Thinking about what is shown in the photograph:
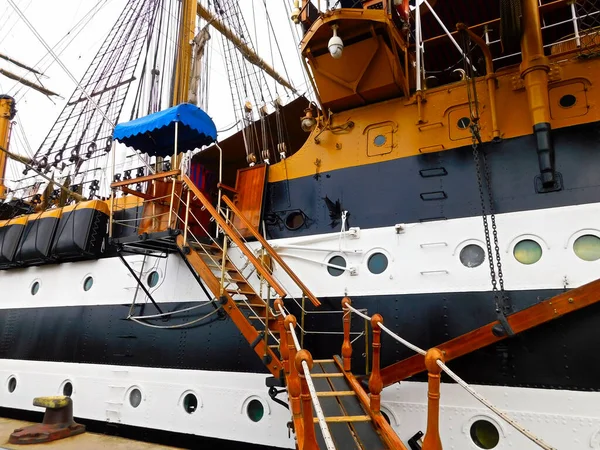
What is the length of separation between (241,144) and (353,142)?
185 inches

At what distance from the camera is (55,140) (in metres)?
15.2

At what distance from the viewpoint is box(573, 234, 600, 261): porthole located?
4.63 meters

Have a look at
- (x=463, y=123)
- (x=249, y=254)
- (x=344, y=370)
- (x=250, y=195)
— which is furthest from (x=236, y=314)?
(x=463, y=123)

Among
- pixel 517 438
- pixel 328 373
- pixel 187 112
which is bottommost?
pixel 517 438

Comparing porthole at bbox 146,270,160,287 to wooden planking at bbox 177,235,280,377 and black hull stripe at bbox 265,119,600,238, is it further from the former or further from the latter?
black hull stripe at bbox 265,119,600,238

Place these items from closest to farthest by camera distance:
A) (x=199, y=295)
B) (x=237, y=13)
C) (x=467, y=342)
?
(x=467, y=342)
(x=199, y=295)
(x=237, y=13)

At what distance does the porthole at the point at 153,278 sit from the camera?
25.3 feet

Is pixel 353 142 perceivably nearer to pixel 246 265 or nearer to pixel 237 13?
pixel 246 265

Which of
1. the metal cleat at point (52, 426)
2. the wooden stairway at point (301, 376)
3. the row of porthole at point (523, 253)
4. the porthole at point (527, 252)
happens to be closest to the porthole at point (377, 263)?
the row of porthole at point (523, 253)

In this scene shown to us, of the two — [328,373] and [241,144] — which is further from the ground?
[241,144]

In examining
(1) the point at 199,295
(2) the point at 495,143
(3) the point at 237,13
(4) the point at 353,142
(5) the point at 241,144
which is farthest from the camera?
(3) the point at 237,13

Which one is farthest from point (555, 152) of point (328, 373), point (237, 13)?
point (237, 13)

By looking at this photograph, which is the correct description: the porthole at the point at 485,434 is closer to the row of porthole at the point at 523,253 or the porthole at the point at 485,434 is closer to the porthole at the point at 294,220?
the row of porthole at the point at 523,253

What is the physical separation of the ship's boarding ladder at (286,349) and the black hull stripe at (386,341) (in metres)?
0.67
